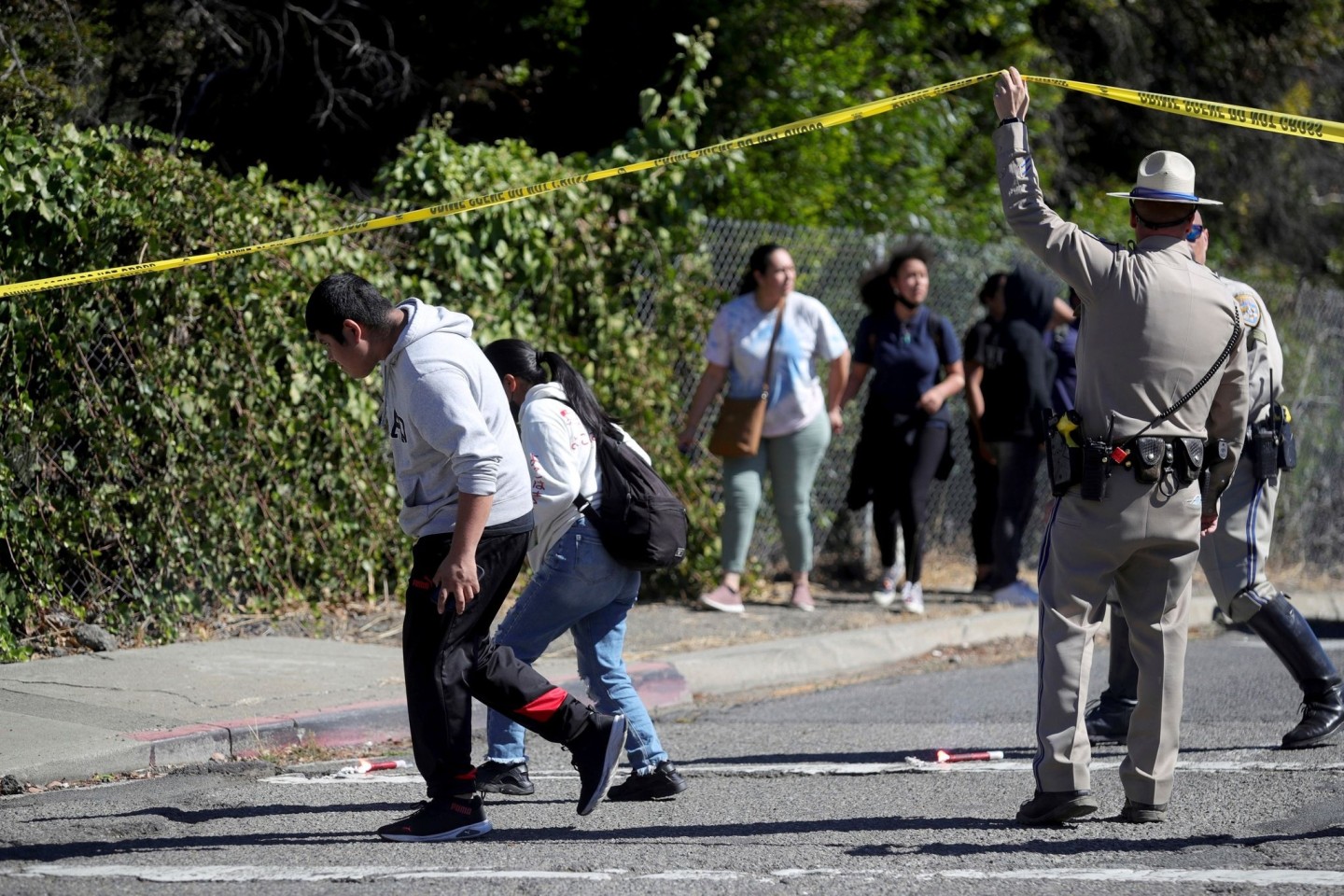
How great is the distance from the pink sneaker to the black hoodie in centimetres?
200

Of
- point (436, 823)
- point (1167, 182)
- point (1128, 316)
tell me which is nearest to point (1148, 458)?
point (1128, 316)

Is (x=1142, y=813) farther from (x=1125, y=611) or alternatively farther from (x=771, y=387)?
(x=771, y=387)

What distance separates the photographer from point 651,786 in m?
5.29

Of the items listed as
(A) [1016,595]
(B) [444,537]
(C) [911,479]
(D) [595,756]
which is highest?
(B) [444,537]

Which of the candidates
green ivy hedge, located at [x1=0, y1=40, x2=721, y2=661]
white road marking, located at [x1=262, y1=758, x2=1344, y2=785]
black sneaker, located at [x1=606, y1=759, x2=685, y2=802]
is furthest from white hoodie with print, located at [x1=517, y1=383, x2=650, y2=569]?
green ivy hedge, located at [x1=0, y1=40, x2=721, y2=661]

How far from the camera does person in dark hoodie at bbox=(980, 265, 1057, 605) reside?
32.0 feet

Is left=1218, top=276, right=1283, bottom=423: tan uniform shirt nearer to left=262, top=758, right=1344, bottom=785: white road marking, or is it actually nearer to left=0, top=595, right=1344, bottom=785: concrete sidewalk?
left=262, top=758, right=1344, bottom=785: white road marking

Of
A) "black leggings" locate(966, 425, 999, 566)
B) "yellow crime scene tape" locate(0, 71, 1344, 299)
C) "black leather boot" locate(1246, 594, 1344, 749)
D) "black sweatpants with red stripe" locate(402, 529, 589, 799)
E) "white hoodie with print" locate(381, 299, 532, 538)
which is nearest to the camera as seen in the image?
"white hoodie with print" locate(381, 299, 532, 538)

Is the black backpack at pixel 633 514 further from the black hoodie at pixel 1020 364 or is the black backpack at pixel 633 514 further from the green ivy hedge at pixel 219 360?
the black hoodie at pixel 1020 364

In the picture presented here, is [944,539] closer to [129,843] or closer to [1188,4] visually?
[129,843]

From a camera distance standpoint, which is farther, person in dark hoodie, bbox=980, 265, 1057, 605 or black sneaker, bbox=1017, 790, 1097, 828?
person in dark hoodie, bbox=980, 265, 1057, 605

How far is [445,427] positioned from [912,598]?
5.52 m

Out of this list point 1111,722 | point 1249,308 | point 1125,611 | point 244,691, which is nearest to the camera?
point 1125,611

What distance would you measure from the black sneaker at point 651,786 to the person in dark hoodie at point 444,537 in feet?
1.54
